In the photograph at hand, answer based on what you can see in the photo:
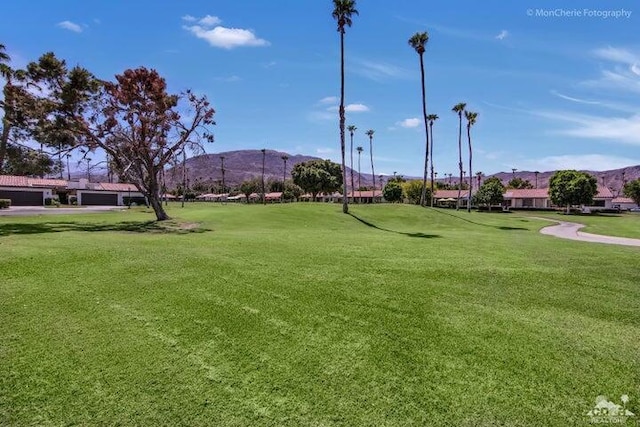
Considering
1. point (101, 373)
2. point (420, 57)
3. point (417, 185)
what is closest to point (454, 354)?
point (101, 373)

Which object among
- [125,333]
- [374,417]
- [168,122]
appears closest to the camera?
[374,417]

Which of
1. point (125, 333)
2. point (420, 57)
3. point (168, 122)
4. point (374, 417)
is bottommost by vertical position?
point (374, 417)

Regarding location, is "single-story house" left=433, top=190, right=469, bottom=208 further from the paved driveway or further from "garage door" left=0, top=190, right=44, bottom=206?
"garage door" left=0, top=190, right=44, bottom=206

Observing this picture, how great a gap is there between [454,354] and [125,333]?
4.37m

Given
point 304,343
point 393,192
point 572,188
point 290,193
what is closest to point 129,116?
point 304,343

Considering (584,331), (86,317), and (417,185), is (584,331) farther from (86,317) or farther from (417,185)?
(417,185)

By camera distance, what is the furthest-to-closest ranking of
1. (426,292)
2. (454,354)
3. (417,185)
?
1. (417,185)
2. (426,292)
3. (454,354)

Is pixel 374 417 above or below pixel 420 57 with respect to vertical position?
below

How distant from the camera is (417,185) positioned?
114 metres

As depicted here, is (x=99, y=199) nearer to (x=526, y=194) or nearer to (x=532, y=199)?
(x=532, y=199)

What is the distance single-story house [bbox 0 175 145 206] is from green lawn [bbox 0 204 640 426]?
2257 inches

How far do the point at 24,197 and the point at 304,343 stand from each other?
6607 cm

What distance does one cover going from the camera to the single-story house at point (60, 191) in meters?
58.0

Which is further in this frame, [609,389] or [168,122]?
[168,122]
